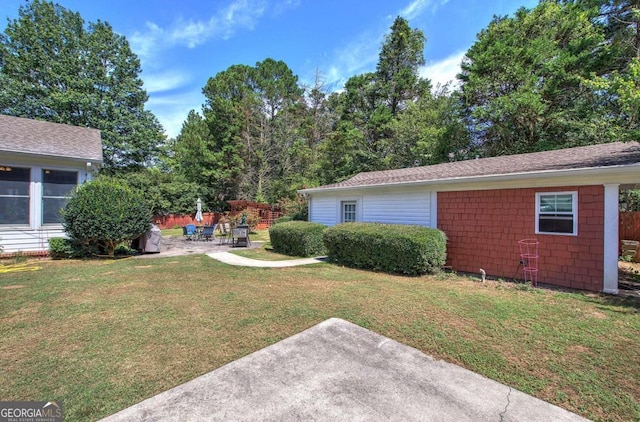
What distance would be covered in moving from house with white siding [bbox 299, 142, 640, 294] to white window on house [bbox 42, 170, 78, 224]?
1072 cm

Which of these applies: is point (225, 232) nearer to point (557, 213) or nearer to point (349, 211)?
point (349, 211)

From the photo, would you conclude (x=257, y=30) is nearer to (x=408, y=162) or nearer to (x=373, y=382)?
(x=408, y=162)

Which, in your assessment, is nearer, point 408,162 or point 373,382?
point 373,382

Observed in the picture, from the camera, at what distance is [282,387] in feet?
8.50

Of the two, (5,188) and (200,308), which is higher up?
(5,188)

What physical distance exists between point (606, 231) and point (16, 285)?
40.4 feet

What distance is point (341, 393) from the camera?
A: 2514mm

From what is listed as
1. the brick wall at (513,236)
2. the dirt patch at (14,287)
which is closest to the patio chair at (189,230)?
the dirt patch at (14,287)

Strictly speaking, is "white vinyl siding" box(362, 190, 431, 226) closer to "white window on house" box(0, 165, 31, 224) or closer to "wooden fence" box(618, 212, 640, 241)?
"wooden fence" box(618, 212, 640, 241)

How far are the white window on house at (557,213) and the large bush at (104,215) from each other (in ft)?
38.3

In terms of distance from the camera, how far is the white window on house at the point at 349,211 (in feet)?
38.3

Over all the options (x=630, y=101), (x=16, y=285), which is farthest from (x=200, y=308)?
(x=630, y=101)

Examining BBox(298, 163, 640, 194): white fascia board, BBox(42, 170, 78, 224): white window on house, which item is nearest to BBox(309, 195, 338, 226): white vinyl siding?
BBox(298, 163, 640, 194): white fascia board

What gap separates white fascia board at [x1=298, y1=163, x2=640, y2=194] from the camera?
5.73 metres
